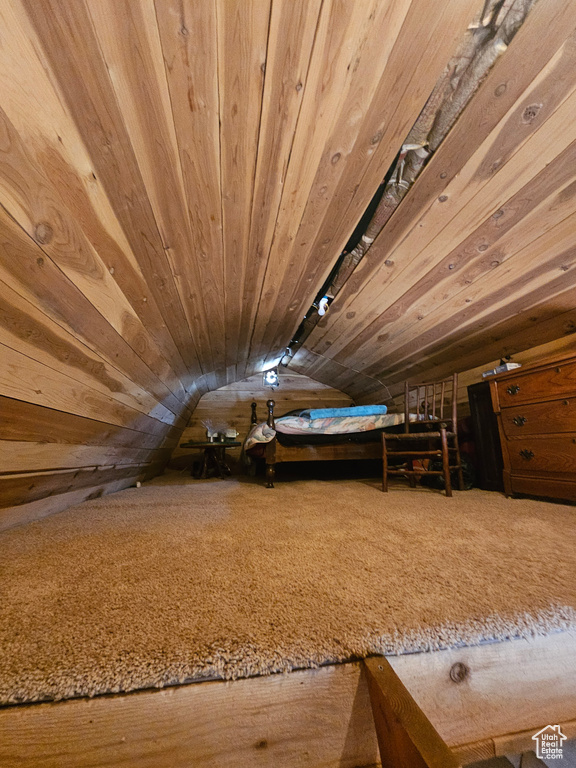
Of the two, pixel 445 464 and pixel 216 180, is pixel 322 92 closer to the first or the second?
pixel 216 180

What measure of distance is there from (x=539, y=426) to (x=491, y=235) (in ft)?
3.92

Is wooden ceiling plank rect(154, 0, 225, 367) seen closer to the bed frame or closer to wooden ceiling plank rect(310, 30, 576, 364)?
wooden ceiling plank rect(310, 30, 576, 364)

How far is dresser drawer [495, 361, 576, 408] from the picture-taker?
1713 millimetres

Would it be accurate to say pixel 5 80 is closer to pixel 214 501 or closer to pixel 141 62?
pixel 141 62

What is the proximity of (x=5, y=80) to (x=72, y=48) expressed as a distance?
16 centimetres

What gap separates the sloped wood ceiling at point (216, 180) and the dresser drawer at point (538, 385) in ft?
1.62

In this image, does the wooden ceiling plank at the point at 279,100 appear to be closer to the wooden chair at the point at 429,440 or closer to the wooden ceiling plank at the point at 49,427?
the wooden ceiling plank at the point at 49,427

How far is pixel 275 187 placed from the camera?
124 cm

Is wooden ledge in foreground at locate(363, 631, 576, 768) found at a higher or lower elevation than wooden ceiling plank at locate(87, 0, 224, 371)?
lower

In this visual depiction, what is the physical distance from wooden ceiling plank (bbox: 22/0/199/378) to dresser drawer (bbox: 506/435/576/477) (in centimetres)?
238

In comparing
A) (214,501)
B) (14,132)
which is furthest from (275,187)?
(214,501)

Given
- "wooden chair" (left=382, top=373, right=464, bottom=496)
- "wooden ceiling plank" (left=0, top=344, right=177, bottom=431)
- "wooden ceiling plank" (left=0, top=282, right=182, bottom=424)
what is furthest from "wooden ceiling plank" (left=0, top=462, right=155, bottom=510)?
"wooden chair" (left=382, top=373, right=464, bottom=496)

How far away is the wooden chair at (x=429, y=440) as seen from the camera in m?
2.17

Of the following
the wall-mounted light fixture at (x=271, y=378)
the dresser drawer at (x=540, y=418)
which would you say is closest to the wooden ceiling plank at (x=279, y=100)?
the dresser drawer at (x=540, y=418)
